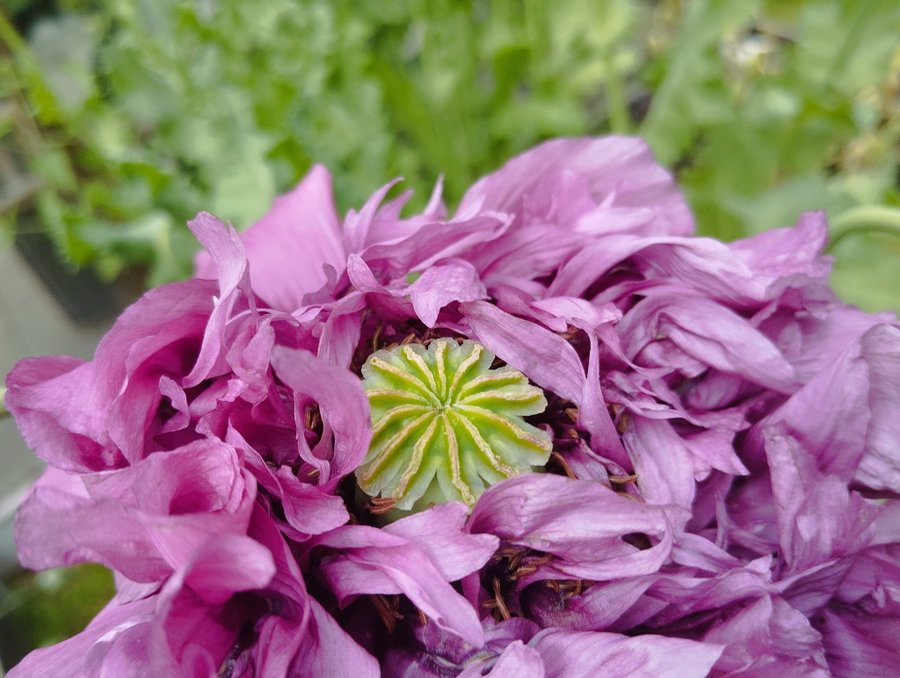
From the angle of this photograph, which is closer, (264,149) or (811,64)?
(264,149)

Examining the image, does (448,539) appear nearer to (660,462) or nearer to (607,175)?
(660,462)

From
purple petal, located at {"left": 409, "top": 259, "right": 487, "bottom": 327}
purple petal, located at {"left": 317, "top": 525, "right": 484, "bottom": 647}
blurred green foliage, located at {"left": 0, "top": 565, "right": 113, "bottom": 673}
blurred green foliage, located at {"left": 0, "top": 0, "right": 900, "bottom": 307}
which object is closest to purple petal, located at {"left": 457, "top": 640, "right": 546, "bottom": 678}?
purple petal, located at {"left": 317, "top": 525, "right": 484, "bottom": 647}

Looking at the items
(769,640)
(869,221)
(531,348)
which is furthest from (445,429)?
(869,221)

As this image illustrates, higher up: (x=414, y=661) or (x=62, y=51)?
(x=62, y=51)

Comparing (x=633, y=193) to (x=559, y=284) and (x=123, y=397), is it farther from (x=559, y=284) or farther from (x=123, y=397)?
(x=123, y=397)

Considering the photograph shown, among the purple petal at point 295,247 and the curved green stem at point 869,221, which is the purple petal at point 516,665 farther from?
the curved green stem at point 869,221

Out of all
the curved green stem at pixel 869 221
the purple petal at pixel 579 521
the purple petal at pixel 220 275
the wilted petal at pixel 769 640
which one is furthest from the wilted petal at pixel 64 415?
the curved green stem at pixel 869 221

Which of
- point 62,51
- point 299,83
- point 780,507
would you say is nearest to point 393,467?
point 780,507
